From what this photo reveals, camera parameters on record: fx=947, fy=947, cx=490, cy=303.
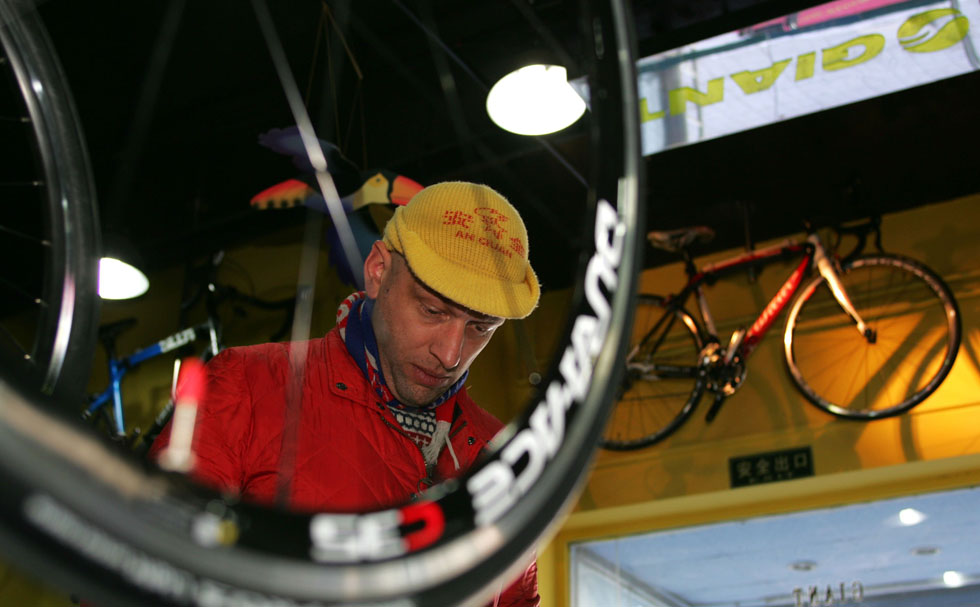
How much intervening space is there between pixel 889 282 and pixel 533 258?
156 cm

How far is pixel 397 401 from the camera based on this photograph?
115 cm

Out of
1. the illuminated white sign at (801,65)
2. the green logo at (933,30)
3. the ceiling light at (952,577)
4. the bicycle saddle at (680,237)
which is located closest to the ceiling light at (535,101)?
the illuminated white sign at (801,65)

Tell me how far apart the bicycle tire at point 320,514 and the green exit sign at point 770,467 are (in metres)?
3.73

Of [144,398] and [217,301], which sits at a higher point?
[217,301]

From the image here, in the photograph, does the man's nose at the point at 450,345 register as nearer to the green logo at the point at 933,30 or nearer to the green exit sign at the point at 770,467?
the green logo at the point at 933,30

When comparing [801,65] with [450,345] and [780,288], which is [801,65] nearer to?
[780,288]

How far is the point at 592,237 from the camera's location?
53 cm

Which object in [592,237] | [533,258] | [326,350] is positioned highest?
[533,258]

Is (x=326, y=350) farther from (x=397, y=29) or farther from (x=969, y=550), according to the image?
(x=969, y=550)

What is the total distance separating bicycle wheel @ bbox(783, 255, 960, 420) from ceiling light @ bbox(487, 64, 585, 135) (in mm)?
1556

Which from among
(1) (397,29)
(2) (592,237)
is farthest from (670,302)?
(2) (592,237)

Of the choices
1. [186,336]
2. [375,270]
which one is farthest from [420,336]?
[186,336]

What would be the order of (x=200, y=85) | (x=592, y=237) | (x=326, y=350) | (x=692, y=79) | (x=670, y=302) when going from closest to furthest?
(x=592, y=237) → (x=326, y=350) → (x=692, y=79) → (x=200, y=85) → (x=670, y=302)

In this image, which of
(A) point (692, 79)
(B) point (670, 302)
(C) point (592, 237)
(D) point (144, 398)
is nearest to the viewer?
(C) point (592, 237)
